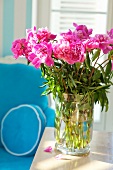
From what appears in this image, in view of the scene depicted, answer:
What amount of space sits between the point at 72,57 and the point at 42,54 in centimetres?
11

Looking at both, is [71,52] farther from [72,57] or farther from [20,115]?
[20,115]

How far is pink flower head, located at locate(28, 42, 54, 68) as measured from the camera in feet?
4.04

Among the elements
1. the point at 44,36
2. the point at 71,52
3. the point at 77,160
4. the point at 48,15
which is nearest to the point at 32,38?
the point at 44,36

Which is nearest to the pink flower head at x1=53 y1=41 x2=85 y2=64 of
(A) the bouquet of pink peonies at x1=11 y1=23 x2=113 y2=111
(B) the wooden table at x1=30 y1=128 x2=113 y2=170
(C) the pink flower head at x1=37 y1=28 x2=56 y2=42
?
(A) the bouquet of pink peonies at x1=11 y1=23 x2=113 y2=111

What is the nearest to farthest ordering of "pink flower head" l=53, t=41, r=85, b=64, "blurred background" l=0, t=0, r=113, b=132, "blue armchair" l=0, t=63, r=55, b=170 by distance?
1. "pink flower head" l=53, t=41, r=85, b=64
2. "blue armchair" l=0, t=63, r=55, b=170
3. "blurred background" l=0, t=0, r=113, b=132

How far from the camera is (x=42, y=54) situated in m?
1.24

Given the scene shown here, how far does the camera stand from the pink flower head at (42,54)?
1232 mm

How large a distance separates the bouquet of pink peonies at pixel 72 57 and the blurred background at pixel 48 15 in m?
1.22

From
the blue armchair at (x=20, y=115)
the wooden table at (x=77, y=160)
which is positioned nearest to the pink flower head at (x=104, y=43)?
the wooden table at (x=77, y=160)

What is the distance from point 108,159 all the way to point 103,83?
33 centimetres

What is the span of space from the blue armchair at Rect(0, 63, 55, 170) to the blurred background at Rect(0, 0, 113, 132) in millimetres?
423

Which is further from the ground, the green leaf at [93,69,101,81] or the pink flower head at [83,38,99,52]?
the pink flower head at [83,38,99,52]

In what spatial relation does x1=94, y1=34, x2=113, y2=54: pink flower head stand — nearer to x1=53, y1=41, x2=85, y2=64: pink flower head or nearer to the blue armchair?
x1=53, y1=41, x2=85, y2=64: pink flower head

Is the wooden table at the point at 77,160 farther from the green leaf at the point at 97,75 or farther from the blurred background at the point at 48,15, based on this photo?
the blurred background at the point at 48,15
